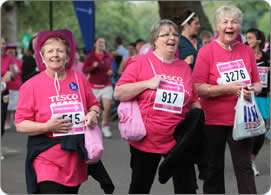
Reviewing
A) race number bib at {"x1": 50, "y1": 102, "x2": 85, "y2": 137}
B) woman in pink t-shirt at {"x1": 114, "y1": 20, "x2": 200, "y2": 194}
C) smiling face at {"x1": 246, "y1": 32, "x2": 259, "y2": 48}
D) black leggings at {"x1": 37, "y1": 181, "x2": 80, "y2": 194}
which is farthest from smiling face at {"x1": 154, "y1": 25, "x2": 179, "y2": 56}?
smiling face at {"x1": 246, "y1": 32, "x2": 259, "y2": 48}

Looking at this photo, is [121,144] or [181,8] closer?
[121,144]

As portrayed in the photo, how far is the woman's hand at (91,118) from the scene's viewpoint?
5.04 m

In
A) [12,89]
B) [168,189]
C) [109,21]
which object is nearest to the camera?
[168,189]

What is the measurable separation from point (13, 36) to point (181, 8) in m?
17.8

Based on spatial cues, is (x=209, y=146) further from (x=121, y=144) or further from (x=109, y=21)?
(x=109, y=21)

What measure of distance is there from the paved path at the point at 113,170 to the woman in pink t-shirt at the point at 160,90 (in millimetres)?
1950

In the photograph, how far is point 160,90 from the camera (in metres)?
5.51

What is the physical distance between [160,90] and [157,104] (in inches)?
4.7

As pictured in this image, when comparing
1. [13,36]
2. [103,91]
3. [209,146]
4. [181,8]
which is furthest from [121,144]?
[13,36]

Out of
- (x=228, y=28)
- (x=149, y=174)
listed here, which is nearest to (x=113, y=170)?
(x=149, y=174)

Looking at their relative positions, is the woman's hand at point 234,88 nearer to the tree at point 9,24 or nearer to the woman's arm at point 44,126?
the woman's arm at point 44,126

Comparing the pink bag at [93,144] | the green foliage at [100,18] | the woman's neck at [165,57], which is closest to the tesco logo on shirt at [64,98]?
the pink bag at [93,144]

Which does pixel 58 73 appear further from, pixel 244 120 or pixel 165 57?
pixel 244 120

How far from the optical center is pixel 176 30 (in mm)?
5629
